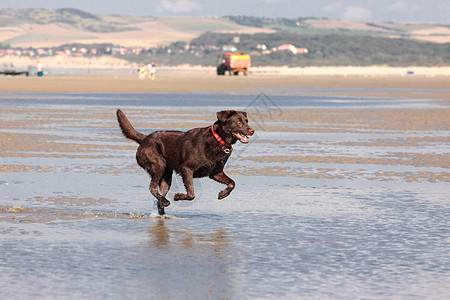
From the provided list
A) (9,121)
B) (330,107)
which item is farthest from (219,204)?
(330,107)

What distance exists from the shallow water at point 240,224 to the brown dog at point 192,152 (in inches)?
15.7

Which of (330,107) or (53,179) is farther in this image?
(330,107)

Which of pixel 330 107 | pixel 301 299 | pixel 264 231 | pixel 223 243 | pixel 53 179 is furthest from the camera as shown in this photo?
pixel 330 107

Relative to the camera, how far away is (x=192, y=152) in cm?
1126

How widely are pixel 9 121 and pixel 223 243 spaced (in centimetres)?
1825

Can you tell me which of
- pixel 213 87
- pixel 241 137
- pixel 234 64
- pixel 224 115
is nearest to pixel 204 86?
pixel 213 87

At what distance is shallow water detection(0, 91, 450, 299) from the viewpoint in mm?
8117

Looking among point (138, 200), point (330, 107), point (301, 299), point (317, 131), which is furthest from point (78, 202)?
point (330, 107)

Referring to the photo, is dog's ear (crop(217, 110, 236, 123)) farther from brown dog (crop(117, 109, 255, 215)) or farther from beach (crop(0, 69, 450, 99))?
beach (crop(0, 69, 450, 99))

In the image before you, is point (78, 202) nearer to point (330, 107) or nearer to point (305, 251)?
point (305, 251)

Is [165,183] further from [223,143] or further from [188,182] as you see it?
[223,143]

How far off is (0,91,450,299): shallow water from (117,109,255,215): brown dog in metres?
0.40

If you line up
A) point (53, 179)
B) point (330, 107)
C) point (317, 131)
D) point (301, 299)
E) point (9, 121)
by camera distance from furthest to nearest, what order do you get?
point (330, 107) → point (9, 121) → point (317, 131) → point (53, 179) → point (301, 299)

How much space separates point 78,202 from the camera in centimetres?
1254
